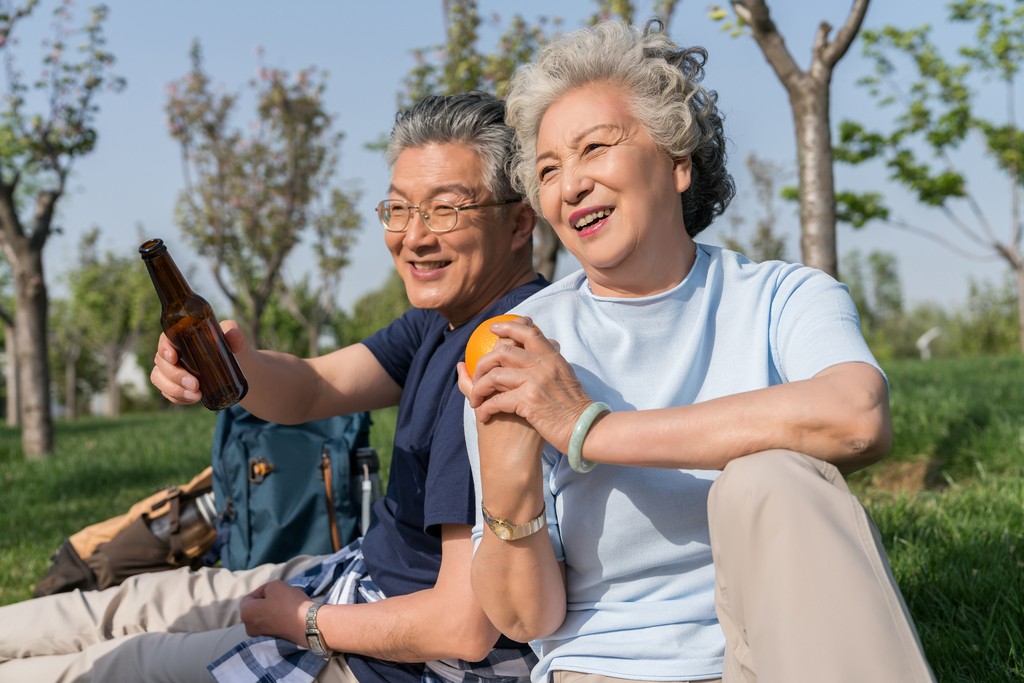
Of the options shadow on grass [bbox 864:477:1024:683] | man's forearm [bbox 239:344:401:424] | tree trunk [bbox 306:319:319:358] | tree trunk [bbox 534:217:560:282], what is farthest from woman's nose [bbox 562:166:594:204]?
tree trunk [bbox 306:319:319:358]

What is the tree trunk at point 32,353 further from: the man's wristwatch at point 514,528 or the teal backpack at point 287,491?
the man's wristwatch at point 514,528

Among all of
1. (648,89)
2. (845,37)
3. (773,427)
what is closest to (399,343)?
(648,89)

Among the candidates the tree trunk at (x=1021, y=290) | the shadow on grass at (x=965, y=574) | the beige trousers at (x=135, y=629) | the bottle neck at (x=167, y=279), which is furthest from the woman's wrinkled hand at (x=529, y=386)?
the tree trunk at (x=1021, y=290)

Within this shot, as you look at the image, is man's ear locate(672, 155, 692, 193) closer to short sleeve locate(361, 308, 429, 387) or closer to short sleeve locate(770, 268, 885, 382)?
short sleeve locate(770, 268, 885, 382)

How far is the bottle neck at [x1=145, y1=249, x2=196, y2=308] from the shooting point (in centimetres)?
225

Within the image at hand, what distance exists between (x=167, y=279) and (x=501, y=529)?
1339mm

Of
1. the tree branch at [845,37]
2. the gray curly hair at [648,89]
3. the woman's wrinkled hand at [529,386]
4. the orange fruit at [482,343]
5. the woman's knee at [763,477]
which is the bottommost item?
the woman's knee at [763,477]

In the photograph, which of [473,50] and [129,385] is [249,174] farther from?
[129,385]

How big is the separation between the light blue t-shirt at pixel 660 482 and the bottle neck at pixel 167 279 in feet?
3.47

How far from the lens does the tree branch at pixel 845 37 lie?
532cm

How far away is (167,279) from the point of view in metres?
2.27

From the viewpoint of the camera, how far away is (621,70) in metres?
1.94

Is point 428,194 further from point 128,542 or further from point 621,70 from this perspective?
point 128,542

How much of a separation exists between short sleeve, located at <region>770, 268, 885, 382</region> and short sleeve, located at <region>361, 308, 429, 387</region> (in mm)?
1474
